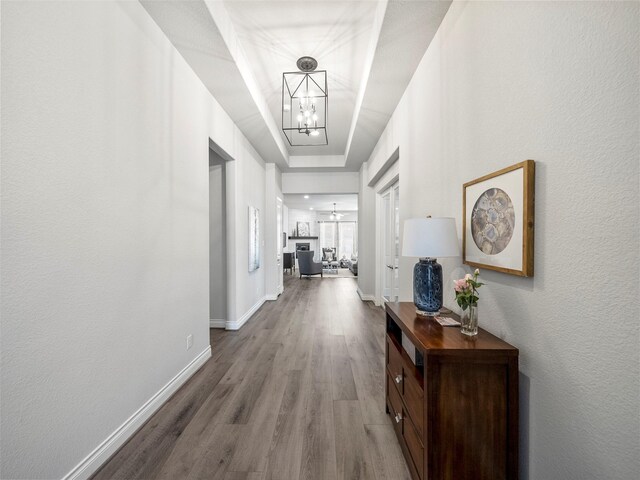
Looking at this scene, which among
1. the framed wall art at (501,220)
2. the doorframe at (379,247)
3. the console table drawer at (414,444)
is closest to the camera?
the framed wall art at (501,220)

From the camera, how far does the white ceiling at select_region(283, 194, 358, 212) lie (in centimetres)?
940

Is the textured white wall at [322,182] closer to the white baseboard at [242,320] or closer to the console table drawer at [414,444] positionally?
the white baseboard at [242,320]

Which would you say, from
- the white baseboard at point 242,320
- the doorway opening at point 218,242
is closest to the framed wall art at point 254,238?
the doorway opening at point 218,242

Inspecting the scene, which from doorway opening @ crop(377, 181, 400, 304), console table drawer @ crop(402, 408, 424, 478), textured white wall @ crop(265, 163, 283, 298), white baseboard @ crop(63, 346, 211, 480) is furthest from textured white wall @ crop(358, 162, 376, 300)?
console table drawer @ crop(402, 408, 424, 478)

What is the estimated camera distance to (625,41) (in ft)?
2.63

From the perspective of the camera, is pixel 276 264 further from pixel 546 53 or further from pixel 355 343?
pixel 546 53

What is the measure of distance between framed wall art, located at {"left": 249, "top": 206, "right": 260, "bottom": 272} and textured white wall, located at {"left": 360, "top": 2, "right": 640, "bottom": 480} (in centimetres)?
353

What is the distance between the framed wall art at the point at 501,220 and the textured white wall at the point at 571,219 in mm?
41

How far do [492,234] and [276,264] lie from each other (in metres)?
4.75

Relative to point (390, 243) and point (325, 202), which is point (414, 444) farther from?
point (325, 202)

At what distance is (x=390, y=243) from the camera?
15.8 feet

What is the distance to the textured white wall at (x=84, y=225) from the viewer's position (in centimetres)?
115

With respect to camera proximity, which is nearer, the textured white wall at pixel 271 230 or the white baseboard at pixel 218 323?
the white baseboard at pixel 218 323

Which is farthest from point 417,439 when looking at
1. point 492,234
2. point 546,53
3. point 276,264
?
point 276,264
